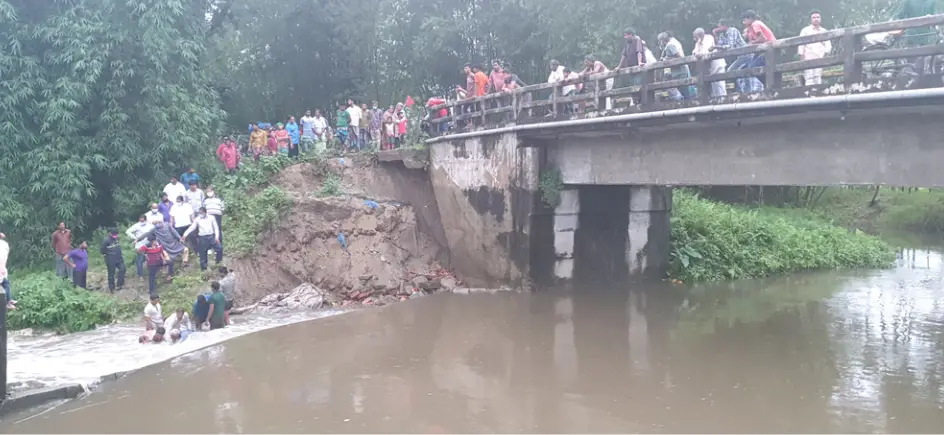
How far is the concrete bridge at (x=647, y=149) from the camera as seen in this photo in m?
10.6

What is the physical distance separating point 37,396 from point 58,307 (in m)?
5.03

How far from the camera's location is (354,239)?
60.1 ft

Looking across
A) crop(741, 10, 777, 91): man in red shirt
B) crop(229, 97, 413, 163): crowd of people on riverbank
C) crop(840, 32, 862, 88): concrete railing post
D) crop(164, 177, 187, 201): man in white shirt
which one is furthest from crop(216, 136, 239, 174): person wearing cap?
crop(840, 32, 862, 88): concrete railing post

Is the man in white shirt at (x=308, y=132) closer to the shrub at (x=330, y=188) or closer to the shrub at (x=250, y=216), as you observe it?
the shrub at (x=330, y=188)

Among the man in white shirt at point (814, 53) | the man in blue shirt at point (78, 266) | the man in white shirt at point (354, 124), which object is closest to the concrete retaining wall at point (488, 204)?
the man in white shirt at point (354, 124)

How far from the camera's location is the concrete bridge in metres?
10.6

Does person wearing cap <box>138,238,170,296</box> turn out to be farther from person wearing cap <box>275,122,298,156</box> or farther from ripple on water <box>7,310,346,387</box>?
person wearing cap <box>275,122,298,156</box>

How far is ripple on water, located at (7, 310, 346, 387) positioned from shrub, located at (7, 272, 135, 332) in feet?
1.16

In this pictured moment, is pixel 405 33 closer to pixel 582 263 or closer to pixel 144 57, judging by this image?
pixel 144 57

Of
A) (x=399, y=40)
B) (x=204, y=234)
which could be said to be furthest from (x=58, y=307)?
(x=399, y=40)

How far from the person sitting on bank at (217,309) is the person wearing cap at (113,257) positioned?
311 cm

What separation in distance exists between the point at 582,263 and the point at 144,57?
488 inches

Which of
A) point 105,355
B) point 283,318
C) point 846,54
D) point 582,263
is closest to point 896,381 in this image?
point 846,54

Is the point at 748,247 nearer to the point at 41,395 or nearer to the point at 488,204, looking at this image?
the point at 488,204
